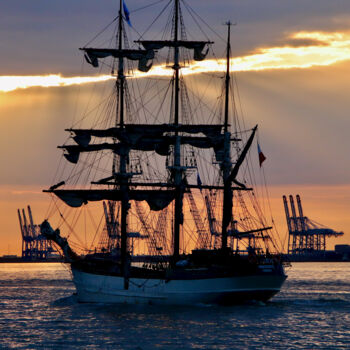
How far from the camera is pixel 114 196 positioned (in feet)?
287

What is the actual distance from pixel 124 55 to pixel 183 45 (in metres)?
5.94

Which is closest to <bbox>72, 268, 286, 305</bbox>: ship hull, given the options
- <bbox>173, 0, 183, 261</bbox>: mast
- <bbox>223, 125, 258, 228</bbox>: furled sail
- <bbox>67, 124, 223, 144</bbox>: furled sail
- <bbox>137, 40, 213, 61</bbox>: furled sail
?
<bbox>173, 0, 183, 261</bbox>: mast

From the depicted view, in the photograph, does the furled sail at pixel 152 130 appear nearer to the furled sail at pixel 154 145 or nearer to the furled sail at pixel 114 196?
the furled sail at pixel 154 145

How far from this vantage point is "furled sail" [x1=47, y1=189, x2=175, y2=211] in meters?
87.4

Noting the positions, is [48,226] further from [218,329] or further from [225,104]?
[218,329]

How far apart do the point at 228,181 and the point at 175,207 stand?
19.0 ft

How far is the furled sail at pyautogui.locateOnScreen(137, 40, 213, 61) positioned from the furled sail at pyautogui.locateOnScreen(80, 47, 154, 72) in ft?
2.36

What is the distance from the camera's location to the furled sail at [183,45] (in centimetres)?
8638

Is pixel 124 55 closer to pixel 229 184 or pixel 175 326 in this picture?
pixel 229 184

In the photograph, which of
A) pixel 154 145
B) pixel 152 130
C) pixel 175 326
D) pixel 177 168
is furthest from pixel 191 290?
pixel 152 130

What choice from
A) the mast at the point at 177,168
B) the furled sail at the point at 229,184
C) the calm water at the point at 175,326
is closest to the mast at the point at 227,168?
the furled sail at the point at 229,184

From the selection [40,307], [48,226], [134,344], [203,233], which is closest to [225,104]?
[203,233]

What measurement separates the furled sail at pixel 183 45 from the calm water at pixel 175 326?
2544cm

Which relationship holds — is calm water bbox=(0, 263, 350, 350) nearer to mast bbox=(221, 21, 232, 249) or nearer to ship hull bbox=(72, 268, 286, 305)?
ship hull bbox=(72, 268, 286, 305)
